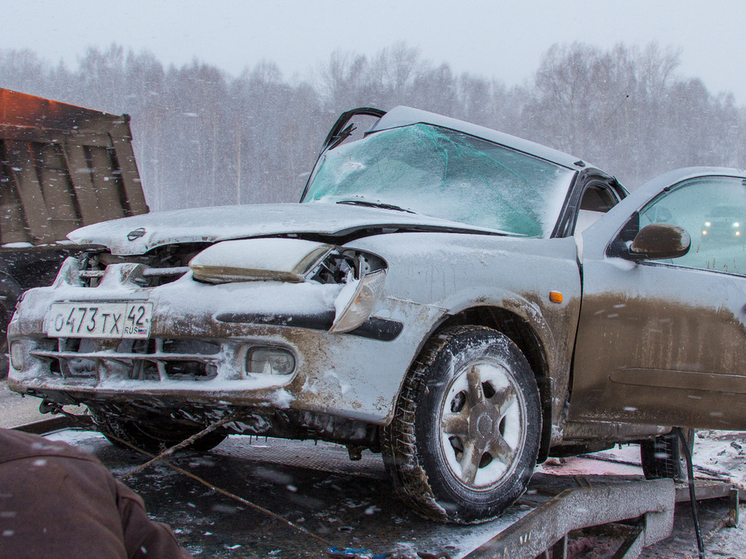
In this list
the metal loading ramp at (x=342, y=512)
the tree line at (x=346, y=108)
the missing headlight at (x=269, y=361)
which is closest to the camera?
the metal loading ramp at (x=342, y=512)

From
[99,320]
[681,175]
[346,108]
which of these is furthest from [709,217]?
[346,108]

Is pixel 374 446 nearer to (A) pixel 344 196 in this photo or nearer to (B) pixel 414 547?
(B) pixel 414 547

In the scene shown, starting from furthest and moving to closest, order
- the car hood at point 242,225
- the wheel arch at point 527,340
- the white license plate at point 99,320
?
the wheel arch at point 527,340 → the car hood at point 242,225 → the white license plate at point 99,320

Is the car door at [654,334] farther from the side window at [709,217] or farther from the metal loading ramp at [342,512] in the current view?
the metal loading ramp at [342,512]

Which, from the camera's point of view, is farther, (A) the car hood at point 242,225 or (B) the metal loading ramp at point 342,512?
(A) the car hood at point 242,225

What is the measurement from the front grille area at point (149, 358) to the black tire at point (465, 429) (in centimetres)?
63

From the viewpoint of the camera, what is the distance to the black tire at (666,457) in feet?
10.2

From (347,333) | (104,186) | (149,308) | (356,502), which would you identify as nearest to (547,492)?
(356,502)

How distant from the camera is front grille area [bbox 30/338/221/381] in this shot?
190 cm

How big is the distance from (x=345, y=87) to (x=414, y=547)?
99.0 feet

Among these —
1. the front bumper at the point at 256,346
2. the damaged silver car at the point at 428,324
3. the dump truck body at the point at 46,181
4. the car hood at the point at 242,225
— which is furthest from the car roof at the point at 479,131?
the dump truck body at the point at 46,181

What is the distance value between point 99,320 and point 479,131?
2.09 meters

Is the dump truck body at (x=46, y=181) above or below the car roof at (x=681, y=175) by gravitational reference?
above

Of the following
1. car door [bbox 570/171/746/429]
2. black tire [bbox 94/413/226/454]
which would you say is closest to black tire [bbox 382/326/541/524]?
car door [bbox 570/171/746/429]
